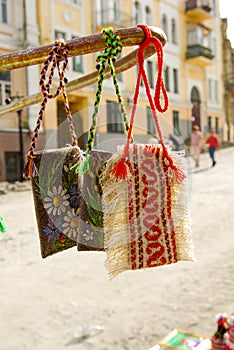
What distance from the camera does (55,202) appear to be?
3.95ft

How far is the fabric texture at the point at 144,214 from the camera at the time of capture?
1.06m

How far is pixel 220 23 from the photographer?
2605cm

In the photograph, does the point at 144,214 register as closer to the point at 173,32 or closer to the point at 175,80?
the point at 175,80

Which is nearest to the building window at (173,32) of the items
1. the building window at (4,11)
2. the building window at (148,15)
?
the building window at (148,15)

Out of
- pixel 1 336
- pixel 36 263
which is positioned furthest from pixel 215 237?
pixel 1 336

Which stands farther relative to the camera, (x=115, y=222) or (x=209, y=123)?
(x=209, y=123)

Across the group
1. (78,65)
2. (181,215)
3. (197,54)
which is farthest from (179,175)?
(197,54)

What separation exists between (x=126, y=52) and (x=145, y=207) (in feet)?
30.7

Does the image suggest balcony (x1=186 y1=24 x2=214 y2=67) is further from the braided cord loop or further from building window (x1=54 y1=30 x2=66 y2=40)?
the braided cord loop

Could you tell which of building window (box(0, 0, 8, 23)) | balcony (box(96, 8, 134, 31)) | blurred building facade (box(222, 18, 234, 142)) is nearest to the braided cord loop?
building window (box(0, 0, 8, 23))

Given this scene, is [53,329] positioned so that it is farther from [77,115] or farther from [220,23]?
[220,23]

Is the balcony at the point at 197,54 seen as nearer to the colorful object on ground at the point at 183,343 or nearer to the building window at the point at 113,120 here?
the colorful object on ground at the point at 183,343

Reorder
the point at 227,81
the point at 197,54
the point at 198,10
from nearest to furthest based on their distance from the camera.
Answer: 1. the point at 197,54
2. the point at 198,10
3. the point at 227,81

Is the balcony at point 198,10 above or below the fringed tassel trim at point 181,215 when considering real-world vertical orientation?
above
